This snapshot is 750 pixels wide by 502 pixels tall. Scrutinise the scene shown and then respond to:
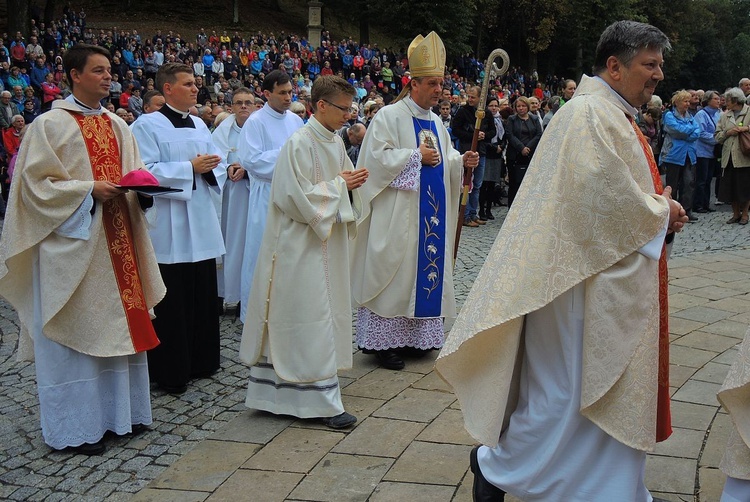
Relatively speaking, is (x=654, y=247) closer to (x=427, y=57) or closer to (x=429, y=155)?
(x=429, y=155)

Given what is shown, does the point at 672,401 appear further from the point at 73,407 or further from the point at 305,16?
the point at 305,16

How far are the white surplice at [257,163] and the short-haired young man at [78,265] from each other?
2035 mm

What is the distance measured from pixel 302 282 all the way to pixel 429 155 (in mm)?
1551

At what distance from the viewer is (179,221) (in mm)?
4980

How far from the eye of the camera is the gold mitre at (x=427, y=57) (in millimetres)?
5246

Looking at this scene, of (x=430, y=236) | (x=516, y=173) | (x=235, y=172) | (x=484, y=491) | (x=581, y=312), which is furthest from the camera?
(x=516, y=173)

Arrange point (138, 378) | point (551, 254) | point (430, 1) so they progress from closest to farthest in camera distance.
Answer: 1. point (551, 254)
2. point (138, 378)
3. point (430, 1)

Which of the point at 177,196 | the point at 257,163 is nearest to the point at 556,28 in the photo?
the point at 257,163

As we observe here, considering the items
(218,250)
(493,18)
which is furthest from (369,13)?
(218,250)

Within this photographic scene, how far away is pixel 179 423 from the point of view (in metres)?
4.45

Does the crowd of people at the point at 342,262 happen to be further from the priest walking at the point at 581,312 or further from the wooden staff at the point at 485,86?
the wooden staff at the point at 485,86

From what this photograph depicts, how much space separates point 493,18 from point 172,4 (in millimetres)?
18081

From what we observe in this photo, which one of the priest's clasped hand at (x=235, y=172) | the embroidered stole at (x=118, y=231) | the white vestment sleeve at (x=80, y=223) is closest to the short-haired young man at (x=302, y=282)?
the embroidered stole at (x=118, y=231)

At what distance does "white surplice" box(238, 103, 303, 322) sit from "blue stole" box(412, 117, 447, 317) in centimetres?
139
